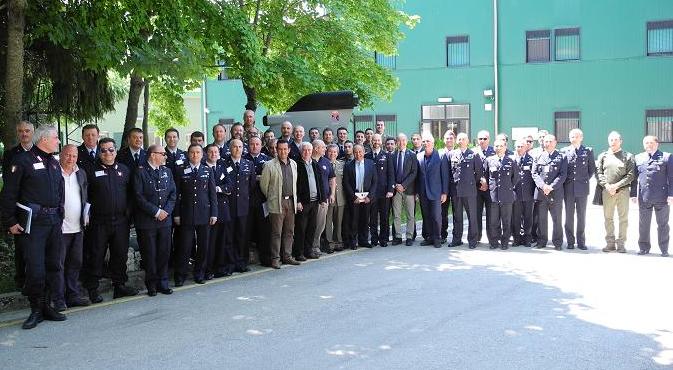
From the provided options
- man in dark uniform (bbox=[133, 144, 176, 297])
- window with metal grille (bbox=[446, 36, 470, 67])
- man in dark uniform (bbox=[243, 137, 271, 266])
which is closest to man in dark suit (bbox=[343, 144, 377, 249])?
man in dark uniform (bbox=[243, 137, 271, 266])

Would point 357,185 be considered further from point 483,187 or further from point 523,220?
point 523,220

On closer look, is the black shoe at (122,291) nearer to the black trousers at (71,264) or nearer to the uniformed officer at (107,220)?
the uniformed officer at (107,220)

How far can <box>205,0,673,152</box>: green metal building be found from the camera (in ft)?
95.2

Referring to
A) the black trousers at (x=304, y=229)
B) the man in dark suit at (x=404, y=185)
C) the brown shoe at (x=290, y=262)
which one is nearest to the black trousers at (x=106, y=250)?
the brown shoe at (x=290, y=262)

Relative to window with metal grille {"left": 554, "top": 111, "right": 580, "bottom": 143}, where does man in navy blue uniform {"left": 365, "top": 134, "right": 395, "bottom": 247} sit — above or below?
below

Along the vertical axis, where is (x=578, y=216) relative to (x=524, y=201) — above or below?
below

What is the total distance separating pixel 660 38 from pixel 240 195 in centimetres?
2525

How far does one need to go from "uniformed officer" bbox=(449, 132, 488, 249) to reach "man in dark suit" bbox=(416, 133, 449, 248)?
0.75 feet

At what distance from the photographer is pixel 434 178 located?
1230 cm

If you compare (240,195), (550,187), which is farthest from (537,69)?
(240,195)

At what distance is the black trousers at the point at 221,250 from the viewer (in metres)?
9.52

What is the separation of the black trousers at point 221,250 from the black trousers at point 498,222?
4.62 m

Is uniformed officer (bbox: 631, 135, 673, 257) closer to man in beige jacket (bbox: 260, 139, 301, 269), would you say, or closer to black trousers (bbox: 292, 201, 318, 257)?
black trousers (bbox: 292, 201, 318, 257)

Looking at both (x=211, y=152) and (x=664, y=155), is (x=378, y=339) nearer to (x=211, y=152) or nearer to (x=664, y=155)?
(x=211, y=152)
